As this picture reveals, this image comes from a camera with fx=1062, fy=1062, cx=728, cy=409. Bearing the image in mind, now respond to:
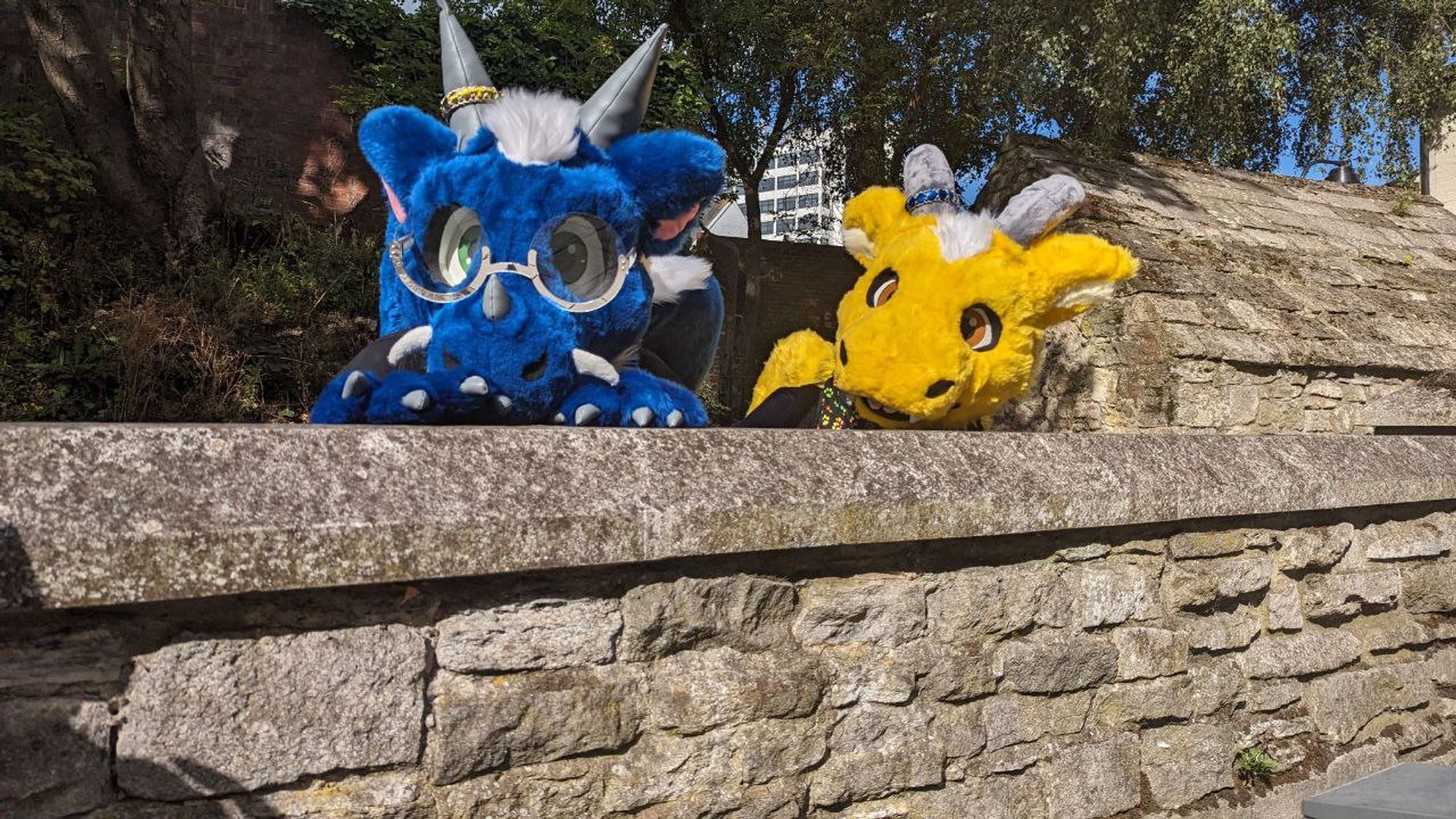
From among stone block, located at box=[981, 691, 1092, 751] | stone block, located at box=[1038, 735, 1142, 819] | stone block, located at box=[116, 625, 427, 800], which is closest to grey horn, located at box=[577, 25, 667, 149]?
stone block, located at box=[116, 625, 427, 800]

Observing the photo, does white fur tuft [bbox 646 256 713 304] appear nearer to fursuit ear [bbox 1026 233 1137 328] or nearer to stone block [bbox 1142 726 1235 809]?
fursuit ear [bbox 1026 233 1137 328]

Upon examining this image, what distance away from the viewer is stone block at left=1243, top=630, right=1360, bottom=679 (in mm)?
3080

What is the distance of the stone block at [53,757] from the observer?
1495 mm

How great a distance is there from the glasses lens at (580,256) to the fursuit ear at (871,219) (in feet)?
5.26

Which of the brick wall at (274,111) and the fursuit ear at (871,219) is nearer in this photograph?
the fursuit ear at (871,219)

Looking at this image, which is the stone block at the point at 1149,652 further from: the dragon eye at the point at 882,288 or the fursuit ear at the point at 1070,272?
the dragon eye at the point at 882,288

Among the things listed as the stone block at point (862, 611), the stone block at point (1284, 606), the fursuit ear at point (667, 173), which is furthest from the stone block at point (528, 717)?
the stone block at point (1284, 606)

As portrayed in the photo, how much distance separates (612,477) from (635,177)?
121cm

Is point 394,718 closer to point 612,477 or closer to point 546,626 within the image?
point 546,626

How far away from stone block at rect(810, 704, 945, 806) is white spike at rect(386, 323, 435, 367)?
143 centimetres

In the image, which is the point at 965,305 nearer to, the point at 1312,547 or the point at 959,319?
the point at 959,319

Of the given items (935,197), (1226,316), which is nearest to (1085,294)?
(935,197)

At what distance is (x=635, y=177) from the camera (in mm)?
2869

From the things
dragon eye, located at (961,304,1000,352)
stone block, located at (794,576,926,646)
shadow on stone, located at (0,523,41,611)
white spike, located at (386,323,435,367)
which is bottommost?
stone block, located at (794,576,926,646)
